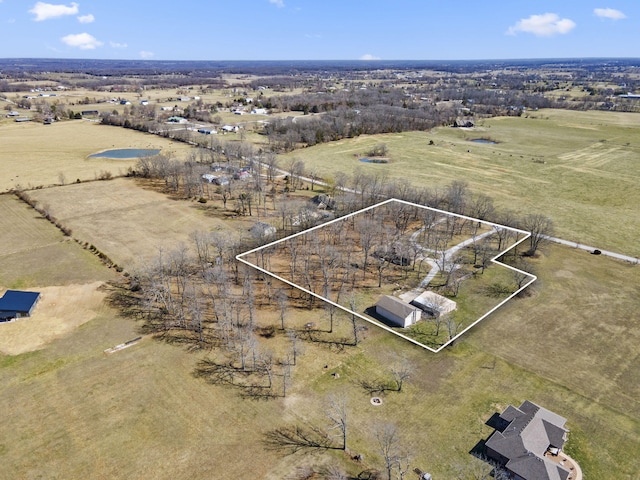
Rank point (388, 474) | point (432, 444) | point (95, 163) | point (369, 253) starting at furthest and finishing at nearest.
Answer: point (95, 163) < point (369, 253) < point (432, 444) < point (388, 474)

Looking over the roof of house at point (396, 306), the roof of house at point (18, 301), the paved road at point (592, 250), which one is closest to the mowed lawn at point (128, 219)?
the roof of house at point (18, 301)

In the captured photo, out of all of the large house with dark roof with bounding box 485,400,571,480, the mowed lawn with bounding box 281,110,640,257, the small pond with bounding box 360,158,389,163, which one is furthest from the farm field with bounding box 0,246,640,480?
the small pond with bounding box 360,158,389,163

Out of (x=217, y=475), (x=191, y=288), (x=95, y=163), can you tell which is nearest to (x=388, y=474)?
(x=217, y=475)

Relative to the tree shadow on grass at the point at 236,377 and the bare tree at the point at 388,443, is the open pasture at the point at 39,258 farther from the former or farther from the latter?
the bare tree at the point at 388,443

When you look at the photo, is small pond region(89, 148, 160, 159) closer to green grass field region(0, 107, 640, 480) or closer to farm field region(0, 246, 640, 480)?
green grass field region(0, 107, 640, 480)

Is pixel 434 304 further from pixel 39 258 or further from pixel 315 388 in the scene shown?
pixel 39 258

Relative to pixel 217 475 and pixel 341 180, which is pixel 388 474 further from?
pixel 341 180
